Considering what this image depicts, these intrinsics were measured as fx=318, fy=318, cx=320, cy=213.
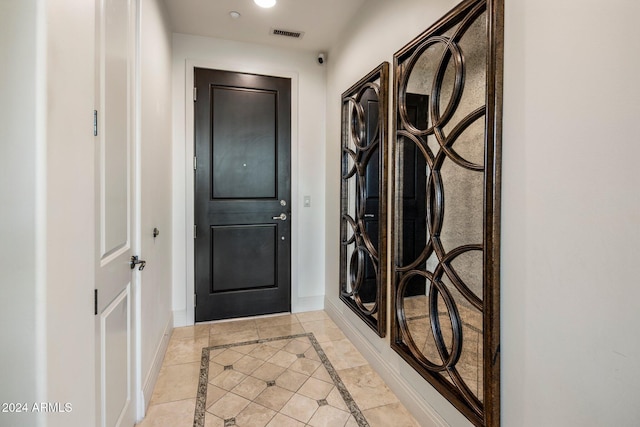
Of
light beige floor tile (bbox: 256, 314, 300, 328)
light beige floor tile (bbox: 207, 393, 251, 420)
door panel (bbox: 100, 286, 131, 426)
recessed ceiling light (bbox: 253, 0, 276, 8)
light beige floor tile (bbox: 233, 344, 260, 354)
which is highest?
recessed ceiling light (bbox: 253, 0, 276, 8)

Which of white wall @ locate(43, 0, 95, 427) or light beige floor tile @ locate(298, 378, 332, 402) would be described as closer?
white wall @ locate(43, 0, 95, 427)

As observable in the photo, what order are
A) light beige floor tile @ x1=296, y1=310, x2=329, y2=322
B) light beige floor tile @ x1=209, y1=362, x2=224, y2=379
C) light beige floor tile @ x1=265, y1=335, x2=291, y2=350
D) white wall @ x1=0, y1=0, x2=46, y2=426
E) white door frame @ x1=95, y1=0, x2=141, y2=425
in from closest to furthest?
1. white wall @ x1=0, y1=0, x2=46, y2=426
2. white door frame @ x1=95, y1=0, x2=141, y2=425
3. light beige floor tile @ x1=209, y1=362, x2=224, y2=379
4. light beige floor tile @ x1=265, y1=335, x2=291, y2=350
5. light beige floor tile @ x1=296, y1=310, x2=329, y2=322

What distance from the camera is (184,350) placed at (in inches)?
97.3

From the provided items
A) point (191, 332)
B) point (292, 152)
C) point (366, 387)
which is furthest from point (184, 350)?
point (292, 152)

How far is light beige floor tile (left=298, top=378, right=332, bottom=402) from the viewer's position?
193cm

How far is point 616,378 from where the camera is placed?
862mm

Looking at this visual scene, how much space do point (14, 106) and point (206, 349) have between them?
7.19 feet

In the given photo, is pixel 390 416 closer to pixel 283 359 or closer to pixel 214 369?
pixel 283 359

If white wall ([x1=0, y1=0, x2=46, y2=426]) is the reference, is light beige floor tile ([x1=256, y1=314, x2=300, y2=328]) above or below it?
below

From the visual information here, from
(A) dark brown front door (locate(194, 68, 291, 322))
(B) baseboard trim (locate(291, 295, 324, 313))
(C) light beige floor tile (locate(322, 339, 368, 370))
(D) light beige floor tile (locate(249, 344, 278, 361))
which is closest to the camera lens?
(C) light beige floor tile (locate(322, 339, 368, 370))

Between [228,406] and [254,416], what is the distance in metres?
0.19

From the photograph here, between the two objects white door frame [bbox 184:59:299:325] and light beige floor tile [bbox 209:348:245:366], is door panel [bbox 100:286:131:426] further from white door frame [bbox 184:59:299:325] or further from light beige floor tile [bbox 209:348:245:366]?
white door frame [bbox 184:59:299:325]

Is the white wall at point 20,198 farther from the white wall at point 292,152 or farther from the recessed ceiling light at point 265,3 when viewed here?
the white wall at point 292,152

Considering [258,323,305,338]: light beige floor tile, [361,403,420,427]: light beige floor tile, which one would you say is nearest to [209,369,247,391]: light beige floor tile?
[258,323,305,338]: light beige floor tile
